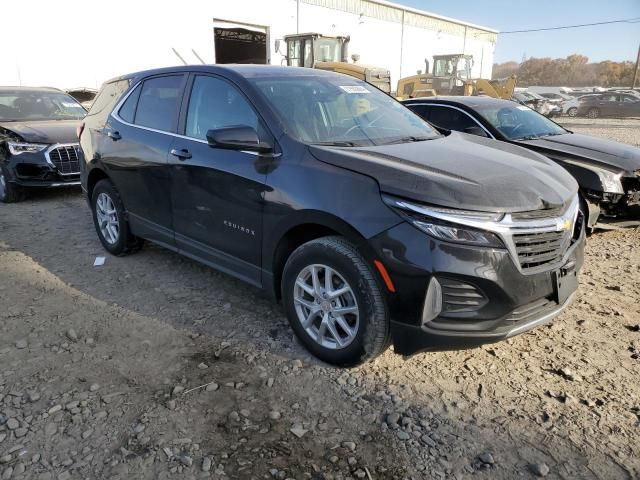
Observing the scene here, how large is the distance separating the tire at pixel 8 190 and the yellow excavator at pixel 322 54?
11955mm

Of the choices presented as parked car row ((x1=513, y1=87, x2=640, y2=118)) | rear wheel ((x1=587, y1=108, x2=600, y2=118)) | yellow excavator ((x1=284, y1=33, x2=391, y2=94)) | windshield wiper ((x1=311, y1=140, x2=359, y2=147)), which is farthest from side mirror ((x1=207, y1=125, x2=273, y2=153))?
rear wheel ((x1=587, y1=108, x2=600, y2=118))

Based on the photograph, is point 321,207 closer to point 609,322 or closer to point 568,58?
point 609,322

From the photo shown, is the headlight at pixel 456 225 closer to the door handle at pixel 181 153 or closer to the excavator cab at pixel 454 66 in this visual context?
the door handle at pixel 181 153

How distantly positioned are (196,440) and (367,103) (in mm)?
2672

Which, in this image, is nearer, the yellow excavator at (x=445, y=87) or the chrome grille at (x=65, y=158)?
the chrome grille at (x=65, y=158)

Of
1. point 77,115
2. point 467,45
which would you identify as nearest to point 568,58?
point 467,45

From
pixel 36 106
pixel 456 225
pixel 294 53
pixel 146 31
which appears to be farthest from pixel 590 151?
pixel 146 31

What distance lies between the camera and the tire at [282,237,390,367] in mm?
2658

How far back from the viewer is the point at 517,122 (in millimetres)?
6285

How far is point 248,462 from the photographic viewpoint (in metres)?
2.27

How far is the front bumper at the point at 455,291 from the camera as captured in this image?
2.42 meters

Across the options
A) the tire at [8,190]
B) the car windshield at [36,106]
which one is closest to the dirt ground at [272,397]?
the tire at [8,190]

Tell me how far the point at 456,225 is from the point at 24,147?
6.61m

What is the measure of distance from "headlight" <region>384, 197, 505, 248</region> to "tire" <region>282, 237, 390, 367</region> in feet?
1.31
